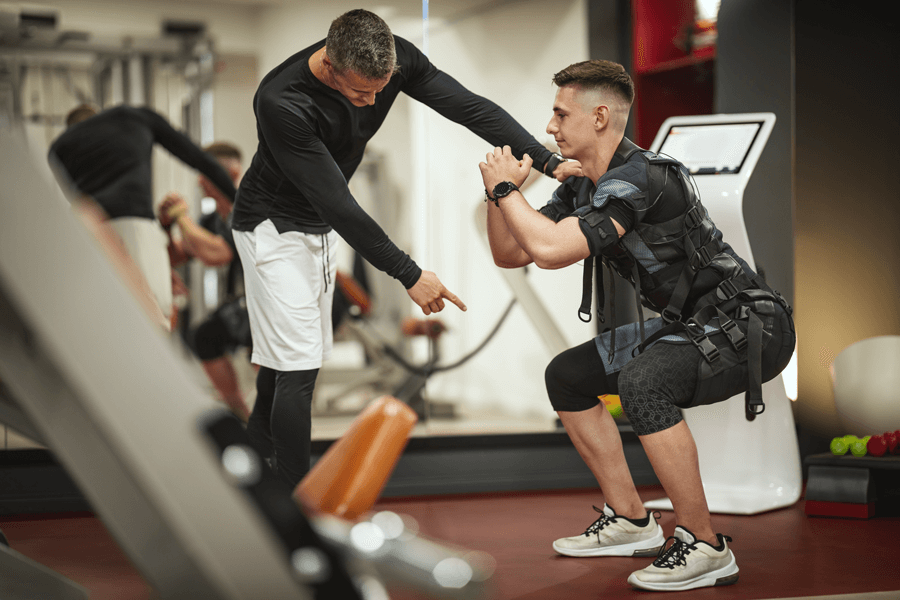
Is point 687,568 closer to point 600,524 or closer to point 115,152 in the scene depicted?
point 600,524

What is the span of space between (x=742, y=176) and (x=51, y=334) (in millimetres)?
2306

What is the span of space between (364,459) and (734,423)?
204 centimetres

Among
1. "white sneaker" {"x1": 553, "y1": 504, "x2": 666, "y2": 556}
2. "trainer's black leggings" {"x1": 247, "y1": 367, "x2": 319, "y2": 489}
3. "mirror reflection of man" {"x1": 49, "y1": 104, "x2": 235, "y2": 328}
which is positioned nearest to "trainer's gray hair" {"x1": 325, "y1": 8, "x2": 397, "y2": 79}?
"trainer's black leggings" {"x1": 247, "y1": 367, "x2": 319, "y2": 489}

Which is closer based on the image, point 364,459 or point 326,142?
point 364,459

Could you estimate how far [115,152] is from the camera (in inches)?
114

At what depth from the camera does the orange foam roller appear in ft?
3.68

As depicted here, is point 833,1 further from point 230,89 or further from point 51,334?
point 51,334

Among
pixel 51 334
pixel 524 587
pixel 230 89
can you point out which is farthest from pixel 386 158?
pixel 51 334

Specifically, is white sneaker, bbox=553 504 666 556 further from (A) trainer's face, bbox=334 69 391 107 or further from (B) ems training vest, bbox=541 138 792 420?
(A) trainer's face, bbox=334 69 391 107

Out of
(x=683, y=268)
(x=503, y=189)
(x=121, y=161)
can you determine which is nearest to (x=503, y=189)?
(x=503, y=189)

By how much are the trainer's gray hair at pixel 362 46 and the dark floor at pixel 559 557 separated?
128cm

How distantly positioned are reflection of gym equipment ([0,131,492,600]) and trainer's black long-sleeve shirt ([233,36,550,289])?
3.97 feet

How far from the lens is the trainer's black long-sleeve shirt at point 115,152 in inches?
114

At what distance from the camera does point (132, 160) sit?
292 cm
